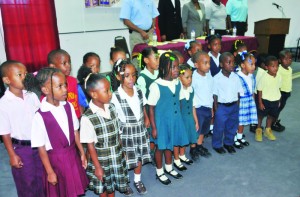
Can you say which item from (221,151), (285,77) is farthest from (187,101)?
(285,77)

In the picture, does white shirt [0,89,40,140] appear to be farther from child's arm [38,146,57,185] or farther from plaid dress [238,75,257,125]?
plaid dress [238,75,257,125]

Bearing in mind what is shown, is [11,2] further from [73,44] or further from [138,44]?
[138,44]

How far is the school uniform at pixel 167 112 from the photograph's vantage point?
2291 mm

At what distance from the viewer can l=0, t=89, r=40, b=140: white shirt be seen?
1766 mm

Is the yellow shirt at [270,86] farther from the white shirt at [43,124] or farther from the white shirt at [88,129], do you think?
the white shirt at [43,124]

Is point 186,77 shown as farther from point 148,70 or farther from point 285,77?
point 285,77

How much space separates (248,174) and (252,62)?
1198 mm

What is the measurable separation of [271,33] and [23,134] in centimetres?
667

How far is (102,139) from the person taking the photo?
6.17 feet

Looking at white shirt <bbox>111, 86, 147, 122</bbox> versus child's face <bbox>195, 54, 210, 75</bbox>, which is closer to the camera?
white shirt <bbox>111, 86, 147, 122</bbox>

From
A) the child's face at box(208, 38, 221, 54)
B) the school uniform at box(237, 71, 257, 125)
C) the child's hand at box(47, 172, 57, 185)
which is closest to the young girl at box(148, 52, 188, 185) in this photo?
the child's hand at box(47, 172, 57, 185)

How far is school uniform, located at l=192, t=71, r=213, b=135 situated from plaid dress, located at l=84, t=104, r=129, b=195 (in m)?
1.02

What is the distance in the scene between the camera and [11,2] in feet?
17.1

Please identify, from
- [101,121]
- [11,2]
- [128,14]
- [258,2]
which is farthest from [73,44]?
[258,2]
